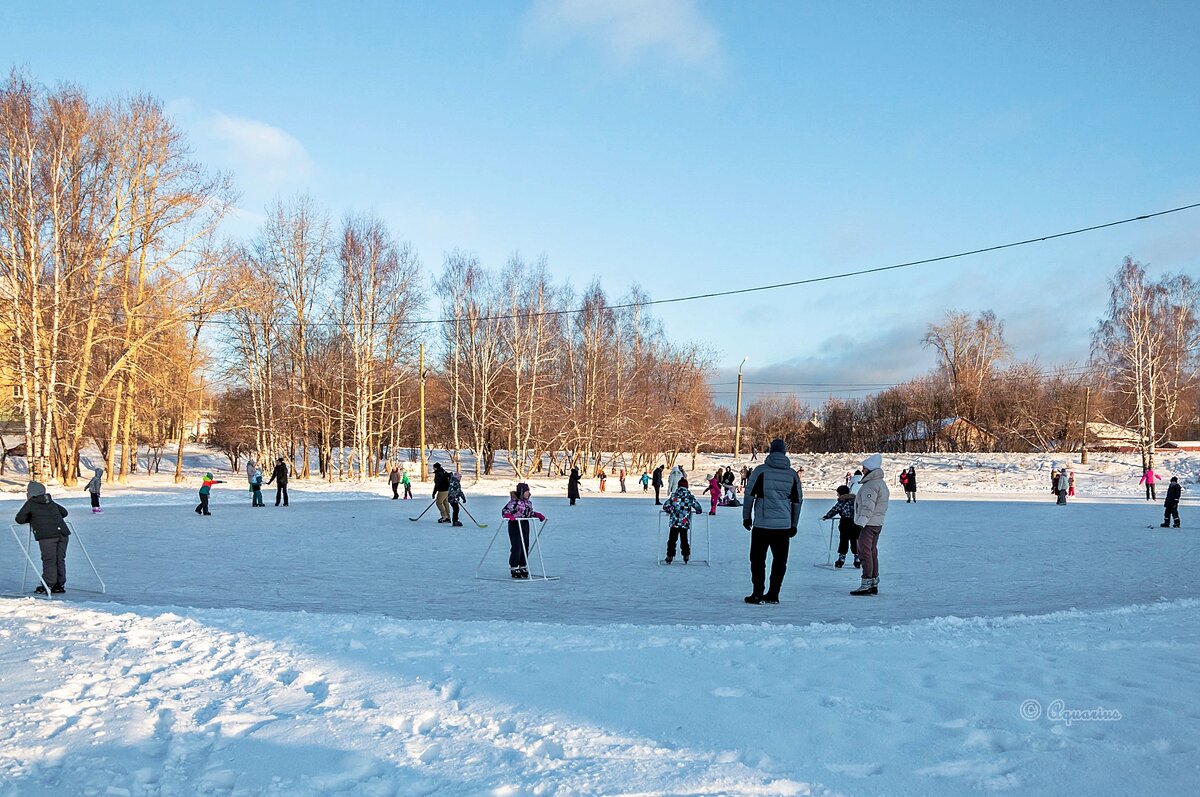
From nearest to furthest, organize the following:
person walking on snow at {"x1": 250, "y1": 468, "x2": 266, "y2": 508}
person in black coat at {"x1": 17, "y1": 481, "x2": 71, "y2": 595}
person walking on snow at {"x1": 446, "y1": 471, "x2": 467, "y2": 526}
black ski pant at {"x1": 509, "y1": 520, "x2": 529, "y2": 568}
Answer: person in black coat at {"x1": 17, "y1": 481, "x2": 71, "y2": 595}, black ski pant at {"x1": 509, "y1": 520, "x2": 529, "y2": 568}, person walking on snow at {"x1": 446, "y1": 471, "x2": 467, "y2": 526}, person walking on snow at {"x1": 250, "y1": 468, "x2": 266, "y2": 508}

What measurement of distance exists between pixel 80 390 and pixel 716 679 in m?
31.9

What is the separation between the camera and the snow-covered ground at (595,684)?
394cm

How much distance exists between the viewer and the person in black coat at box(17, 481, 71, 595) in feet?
32.8

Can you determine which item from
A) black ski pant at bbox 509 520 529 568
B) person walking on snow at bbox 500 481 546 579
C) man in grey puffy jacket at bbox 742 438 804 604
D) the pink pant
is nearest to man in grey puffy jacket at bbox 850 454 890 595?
the pink pant

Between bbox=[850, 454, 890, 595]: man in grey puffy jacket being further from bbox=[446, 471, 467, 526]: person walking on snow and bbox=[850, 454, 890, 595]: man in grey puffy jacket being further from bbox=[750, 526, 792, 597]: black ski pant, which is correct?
bbox=[446, 471, 467, 526]: person walking on snow

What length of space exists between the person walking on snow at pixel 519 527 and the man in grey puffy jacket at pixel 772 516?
333 centimetres

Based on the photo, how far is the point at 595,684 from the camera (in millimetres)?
5301

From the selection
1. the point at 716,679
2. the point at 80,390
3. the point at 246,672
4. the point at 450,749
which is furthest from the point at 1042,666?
the point at 80,390

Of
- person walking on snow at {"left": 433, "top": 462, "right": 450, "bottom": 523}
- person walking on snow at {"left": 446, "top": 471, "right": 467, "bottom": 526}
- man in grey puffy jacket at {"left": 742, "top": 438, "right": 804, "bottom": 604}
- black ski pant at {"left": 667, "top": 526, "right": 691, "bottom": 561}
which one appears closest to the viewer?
man in grey puffy jacket at {"left": 742, "top": 438, "right": 804, "bottom": 604}

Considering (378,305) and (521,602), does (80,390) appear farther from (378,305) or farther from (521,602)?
(521,602)

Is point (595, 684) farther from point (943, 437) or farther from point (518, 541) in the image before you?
point (943, 437)

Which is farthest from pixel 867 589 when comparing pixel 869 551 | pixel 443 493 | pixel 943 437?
pixel 943 437

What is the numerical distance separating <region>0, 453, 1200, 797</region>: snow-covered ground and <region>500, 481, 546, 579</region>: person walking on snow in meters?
0.42

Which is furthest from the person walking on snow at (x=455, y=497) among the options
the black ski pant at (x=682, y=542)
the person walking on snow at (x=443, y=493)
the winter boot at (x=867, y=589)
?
the winter boot at (x=867, y=589)
